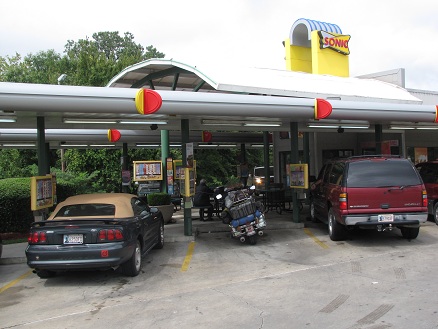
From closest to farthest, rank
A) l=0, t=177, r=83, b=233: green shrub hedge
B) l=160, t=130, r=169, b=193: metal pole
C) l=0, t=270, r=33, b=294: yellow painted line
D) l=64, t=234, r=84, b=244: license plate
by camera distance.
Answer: l=64, t=234, r=84, b=244: license plate, l=0, t=270, r=33, b=294: yellow painted line, l=0, t=177, r=83, b=233: green shrub hedge, l=160, t=130, r=169, b=193: metal pole

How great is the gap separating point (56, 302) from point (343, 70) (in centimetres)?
1935

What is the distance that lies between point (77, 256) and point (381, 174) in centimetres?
629

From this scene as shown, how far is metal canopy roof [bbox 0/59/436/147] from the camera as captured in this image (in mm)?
7828

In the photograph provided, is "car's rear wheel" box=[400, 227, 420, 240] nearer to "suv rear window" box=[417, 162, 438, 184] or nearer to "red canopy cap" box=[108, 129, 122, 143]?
"suv rear window" box=[417, 162, 438, 184]

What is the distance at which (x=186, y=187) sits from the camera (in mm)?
10000

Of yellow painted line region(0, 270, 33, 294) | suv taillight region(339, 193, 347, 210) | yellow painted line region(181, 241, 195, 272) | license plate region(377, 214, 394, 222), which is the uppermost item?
A: suv taillight region(339, 193, 347, 210)

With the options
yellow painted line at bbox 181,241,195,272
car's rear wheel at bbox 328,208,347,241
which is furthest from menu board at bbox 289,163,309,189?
yellow painted line at bbox 181,241,195,272

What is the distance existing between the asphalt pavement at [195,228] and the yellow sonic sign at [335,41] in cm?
957

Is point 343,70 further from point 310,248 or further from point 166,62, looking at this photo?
point 310,248

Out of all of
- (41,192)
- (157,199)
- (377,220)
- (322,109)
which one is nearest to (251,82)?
(322,109)

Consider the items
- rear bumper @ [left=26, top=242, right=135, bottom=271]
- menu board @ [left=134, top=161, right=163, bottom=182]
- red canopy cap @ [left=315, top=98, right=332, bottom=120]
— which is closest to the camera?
rear bumper @ [left=26, top=242, right=135, bottom=271]

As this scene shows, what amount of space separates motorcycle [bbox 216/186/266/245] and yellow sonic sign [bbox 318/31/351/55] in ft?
44.3

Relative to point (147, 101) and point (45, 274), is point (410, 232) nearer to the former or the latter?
point (147, 101)

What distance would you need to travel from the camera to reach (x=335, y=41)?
21.0 meters
